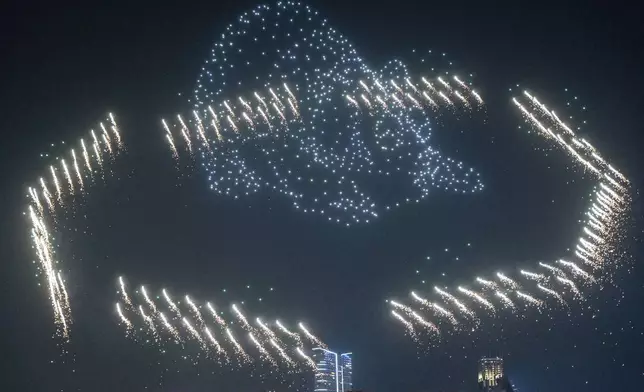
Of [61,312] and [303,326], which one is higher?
[61,312]

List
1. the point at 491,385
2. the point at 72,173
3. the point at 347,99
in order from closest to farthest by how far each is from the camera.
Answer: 1. the point at 347,99
2. the point at 72,173
3. the point at 491,385

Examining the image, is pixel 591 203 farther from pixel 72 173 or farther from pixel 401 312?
pixel 72 173

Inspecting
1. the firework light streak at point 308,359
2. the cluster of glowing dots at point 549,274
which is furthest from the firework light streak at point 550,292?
the firework light streak at point 308,359

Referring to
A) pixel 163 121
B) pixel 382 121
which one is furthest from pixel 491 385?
pixel 163 121

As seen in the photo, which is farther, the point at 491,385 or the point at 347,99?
the point at 491,385

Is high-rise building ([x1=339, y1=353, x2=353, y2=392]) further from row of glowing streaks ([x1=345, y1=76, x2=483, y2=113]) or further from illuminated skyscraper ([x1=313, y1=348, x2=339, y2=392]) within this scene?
row of glowing streaks ([x1=345, y1=76, x2=483, y2=113])

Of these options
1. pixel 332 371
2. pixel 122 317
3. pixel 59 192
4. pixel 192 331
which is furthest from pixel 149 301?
pixel 332 371
